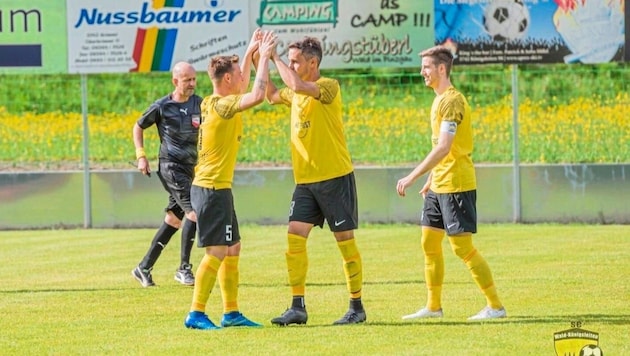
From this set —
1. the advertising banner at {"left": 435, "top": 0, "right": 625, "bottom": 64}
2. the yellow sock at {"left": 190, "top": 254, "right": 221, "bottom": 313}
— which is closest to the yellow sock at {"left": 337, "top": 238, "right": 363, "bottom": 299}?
the yellow sock at {"left": 190, "top": 254, "right": 221, "bottom": 313}

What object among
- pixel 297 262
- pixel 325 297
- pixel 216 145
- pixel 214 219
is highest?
pixel 216 145

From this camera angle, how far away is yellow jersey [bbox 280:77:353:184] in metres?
10.2

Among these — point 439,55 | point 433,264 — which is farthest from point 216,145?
point 433,264

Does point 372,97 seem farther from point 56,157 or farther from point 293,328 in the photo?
point 293,328

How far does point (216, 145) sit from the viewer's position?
10.1 meters

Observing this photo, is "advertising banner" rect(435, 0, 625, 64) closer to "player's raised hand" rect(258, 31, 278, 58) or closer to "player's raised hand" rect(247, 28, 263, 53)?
"player's raised hand" rect(247, 28, 263, 53)

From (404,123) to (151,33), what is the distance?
14.7 ft

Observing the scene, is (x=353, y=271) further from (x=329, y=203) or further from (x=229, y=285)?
(x=229, y=285)

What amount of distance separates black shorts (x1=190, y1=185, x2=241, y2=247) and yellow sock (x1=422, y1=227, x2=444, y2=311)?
144cm

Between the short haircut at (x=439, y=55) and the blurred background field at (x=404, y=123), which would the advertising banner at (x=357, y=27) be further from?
the short haircut at (x=439, y=55)

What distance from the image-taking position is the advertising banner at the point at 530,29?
1977 centimetres

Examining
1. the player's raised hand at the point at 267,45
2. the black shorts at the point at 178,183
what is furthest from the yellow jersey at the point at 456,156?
the black shorts at the point at 178,183

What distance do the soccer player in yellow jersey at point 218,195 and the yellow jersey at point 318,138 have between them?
442mm
